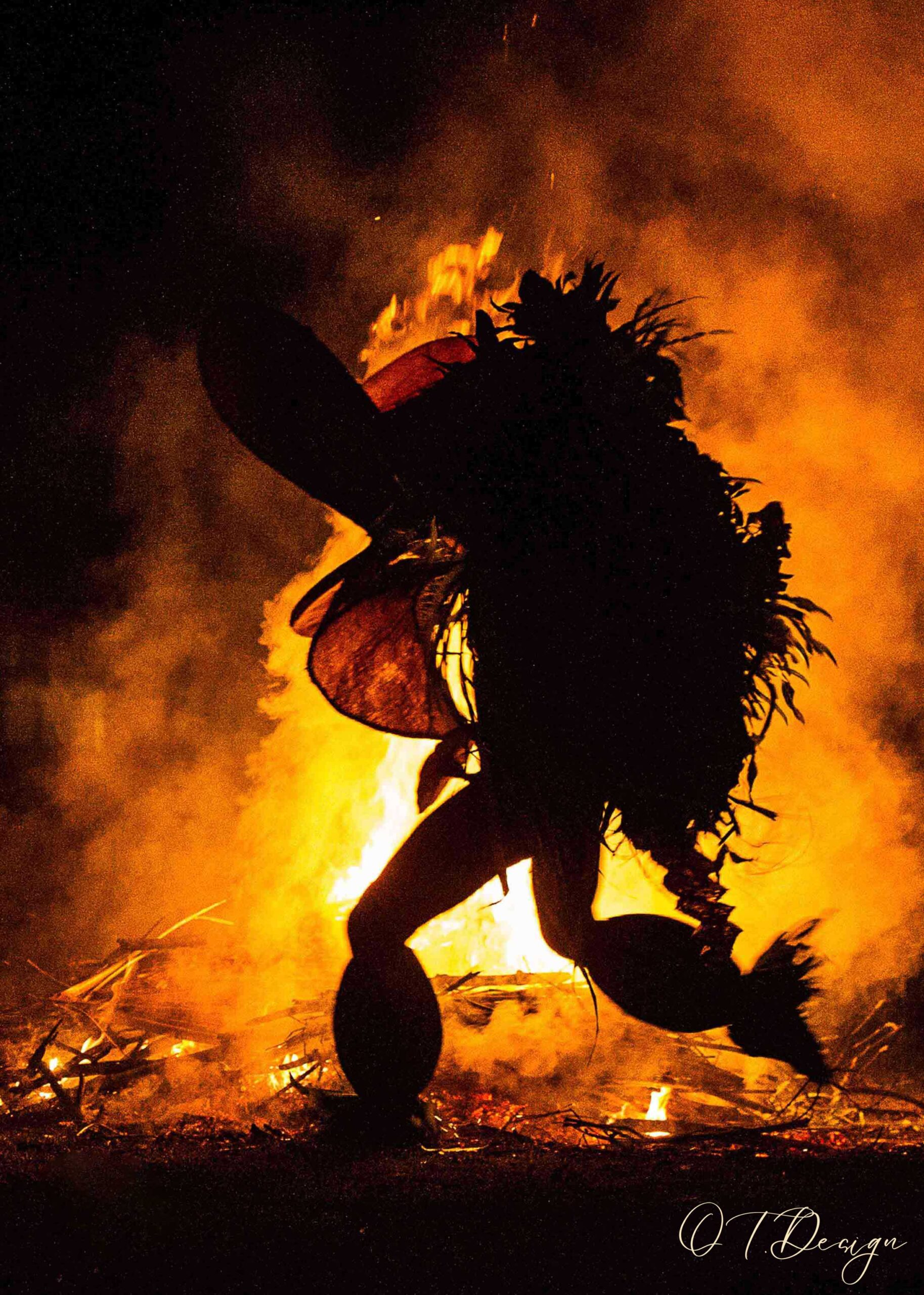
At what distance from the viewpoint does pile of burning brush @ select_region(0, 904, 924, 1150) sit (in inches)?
111

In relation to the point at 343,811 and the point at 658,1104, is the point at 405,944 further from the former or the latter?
the point at 343,811

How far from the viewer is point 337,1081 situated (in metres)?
3.27

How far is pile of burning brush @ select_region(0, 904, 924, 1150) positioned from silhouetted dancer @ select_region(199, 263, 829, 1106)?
58 cm

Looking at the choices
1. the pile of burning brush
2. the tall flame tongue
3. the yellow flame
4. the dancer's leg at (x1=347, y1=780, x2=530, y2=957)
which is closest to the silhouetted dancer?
the dancer's leg at (x1=347, y1=780, x2=530, y2=957)

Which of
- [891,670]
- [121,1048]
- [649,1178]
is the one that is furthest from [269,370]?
[891,670]

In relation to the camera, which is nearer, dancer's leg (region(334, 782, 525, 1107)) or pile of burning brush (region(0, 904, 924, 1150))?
dancer's leg (region(334, 782, 525, 1107))

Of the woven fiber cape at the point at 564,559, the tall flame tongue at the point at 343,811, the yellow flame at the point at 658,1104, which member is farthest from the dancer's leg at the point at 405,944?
the tall flame tongue at the point at 343,811

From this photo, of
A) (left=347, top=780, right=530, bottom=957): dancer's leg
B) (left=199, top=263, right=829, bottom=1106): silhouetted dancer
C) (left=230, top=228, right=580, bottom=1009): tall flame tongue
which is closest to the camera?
(left=199, top=263, right=829, bottom=1106): silhouetted dancer

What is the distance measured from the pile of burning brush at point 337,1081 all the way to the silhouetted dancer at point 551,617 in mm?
575

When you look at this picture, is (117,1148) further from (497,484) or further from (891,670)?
(891,670)

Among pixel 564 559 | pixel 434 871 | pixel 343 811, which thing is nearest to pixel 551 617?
pixel 564 559

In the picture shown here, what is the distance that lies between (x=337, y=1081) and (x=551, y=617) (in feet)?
7.38

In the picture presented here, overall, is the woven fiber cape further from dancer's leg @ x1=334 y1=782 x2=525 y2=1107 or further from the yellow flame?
the yellow flame

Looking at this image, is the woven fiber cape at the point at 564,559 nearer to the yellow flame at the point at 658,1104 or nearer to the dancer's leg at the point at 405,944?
the dancer's leg at the point at 405,944
